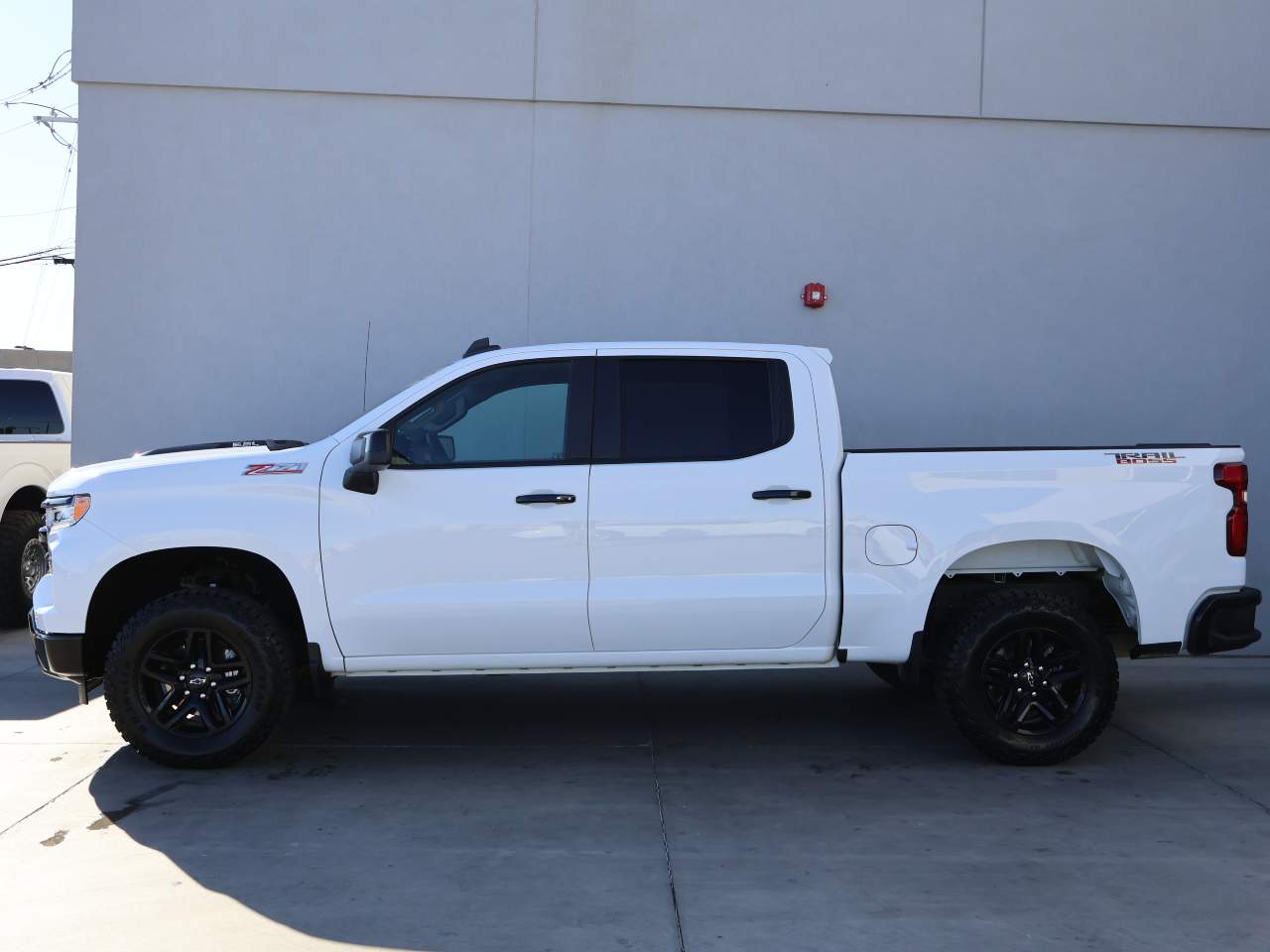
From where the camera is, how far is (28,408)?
1072cm

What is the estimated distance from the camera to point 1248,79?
384 inches

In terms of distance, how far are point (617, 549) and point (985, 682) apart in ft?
6.25

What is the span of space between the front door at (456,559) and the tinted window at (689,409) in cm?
35

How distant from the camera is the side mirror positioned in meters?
5.81

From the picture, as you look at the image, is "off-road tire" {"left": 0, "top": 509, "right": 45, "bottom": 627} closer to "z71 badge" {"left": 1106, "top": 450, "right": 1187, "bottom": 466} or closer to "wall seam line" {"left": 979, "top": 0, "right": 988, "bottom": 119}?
"wall seam line" {"left": 979, "top": 0, "right": 988, "bottom": 119}

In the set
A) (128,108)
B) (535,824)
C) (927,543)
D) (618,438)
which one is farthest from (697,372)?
(128,108)

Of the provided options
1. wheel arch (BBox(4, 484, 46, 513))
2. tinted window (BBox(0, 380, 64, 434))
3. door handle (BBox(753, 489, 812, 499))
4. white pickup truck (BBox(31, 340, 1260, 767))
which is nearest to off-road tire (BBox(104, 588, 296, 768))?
white pickup truck (BBox(31, 340, 1260, 767))

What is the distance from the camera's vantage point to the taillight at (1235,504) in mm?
6246

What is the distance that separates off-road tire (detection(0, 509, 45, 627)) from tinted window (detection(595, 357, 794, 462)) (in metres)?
6.22

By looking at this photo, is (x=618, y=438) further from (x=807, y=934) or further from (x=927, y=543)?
(x=807, y=934)

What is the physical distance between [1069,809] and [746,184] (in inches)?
211

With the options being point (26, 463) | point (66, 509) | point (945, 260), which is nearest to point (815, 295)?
point (945, 260)

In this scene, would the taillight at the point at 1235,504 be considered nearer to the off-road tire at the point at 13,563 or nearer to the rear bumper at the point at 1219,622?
the rear bumper at the point at 1219,622

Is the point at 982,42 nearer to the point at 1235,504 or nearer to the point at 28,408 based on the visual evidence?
the point at 1235,504
